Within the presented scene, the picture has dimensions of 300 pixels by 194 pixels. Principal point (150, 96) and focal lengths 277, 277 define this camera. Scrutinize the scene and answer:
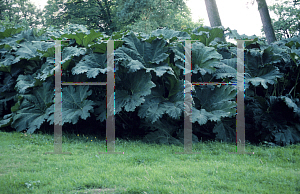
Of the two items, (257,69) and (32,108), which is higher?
(257,69)

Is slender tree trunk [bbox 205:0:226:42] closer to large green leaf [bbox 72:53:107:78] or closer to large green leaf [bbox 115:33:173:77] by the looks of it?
large green leaf [bbox 115:33:173:77]

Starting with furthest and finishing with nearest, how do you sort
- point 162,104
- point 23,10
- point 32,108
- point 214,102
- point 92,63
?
point 23,10 → point 32,108 → point 92,63 → point 214,102 → point 162,104

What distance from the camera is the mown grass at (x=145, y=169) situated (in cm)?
243

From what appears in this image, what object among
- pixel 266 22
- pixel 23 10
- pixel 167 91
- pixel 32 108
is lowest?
pixel 32 108

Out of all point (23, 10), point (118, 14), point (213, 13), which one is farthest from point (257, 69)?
point (23, 10)

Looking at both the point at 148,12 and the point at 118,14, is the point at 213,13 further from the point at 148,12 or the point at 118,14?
the point at 118,14

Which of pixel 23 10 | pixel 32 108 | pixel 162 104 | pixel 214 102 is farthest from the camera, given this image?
pixel 23 10

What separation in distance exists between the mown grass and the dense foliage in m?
0.43

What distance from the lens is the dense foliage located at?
13.6 ft

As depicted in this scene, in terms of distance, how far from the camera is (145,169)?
2889 mm

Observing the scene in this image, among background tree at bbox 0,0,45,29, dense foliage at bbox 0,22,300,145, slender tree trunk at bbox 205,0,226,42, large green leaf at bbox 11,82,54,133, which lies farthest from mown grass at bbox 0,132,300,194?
background tree at bbox 0,0,45,29

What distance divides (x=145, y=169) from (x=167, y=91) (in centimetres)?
192

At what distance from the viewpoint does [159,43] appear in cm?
440

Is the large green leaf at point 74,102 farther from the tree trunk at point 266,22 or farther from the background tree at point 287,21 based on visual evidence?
the background tree at point 287,21
